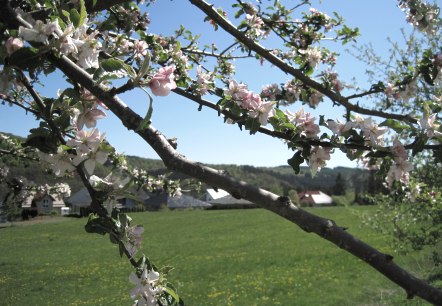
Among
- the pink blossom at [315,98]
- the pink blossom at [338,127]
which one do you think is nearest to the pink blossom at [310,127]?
the pink blossom at [338,127]

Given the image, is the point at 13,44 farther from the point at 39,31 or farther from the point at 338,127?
the point at 338,127

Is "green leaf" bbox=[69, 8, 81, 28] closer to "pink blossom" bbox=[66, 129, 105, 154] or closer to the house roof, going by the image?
"pink blossom" bbox=[66, 129, 105, 154]

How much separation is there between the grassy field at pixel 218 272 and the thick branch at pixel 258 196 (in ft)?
24.9

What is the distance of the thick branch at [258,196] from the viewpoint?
128cm

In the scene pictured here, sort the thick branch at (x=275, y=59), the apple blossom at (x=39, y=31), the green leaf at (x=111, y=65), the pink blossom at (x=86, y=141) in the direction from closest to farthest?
1. the apple blossom at (x=39, y=31)
2. the green leaf at (x=111, y=65)
3. the pink blossom at (x=86, y=141)
4. the thick branch at (x=275, y=59)

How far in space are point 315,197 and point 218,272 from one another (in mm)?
96338

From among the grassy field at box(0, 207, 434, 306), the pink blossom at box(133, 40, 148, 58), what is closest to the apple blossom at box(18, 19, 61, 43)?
the pink blossom at box(133, 40, 148, 58)

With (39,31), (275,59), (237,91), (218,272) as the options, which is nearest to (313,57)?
(275,59)

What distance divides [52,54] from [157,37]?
3.46m

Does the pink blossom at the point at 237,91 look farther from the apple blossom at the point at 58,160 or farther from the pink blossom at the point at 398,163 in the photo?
the apple blossom at the point at 58,160

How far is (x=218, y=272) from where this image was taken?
46.5 ft

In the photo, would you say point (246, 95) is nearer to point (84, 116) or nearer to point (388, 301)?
point (84, 116)

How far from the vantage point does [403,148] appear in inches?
71.2

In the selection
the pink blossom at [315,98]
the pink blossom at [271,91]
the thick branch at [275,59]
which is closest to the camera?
the thick branch at [275,59]
